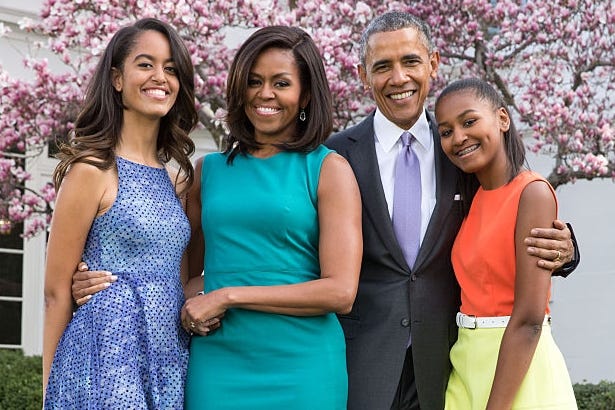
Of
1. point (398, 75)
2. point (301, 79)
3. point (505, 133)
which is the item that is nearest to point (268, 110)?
point (301, 79)

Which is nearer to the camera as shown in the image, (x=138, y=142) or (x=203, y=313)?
(x=203, y=313)

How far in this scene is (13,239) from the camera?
9.66 m

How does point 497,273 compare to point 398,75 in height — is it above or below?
below

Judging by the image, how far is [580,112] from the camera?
26.0ft

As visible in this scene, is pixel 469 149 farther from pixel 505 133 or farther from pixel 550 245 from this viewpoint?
pixel 550 245

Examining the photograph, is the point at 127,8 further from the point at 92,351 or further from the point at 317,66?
the point at 92,351

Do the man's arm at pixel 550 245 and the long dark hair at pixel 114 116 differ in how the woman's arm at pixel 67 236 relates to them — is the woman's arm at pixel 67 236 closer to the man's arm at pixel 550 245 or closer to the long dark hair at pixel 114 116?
the long dark hair at pixel 114 116

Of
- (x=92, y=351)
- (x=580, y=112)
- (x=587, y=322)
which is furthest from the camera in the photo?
(x=587, y=322)

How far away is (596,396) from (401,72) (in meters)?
4.20

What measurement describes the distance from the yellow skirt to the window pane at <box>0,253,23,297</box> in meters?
6.63

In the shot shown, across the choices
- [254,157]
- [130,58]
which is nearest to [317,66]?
[254,157]

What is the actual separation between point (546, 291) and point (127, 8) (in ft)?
15.5

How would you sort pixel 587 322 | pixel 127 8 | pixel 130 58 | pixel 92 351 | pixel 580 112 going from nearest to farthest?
pixel 92 351 < pixel 130 58 < pixel 127 8 < pixel 580 112 < pixel 587 322

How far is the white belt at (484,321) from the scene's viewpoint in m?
3.57
